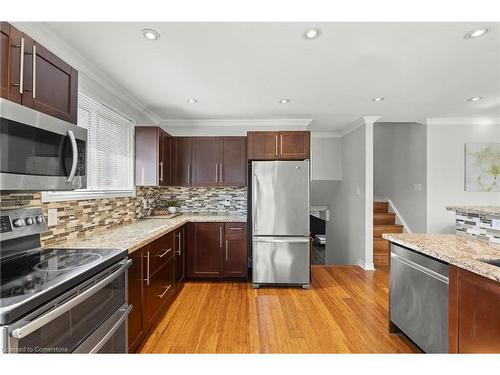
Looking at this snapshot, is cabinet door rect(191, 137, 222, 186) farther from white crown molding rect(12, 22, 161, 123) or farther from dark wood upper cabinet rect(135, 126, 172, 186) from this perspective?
white crown molding rect(12, 22, 161, 123)

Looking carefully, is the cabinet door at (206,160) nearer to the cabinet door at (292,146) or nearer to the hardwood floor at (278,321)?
the cabinet door at (292,146)

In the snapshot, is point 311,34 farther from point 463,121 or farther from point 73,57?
point 463,121

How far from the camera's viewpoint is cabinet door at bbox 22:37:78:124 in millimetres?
1229

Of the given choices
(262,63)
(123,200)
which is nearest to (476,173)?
(262,63)

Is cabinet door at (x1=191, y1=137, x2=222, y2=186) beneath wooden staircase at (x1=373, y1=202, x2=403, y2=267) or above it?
above

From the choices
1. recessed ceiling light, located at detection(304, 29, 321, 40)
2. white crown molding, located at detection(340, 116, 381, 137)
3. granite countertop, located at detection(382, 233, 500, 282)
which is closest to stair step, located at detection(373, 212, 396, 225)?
white crown molding, located at detection(340, 116, 381, 137)

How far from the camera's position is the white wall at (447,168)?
13.3 feet

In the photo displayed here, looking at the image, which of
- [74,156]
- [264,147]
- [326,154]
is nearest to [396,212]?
[326,154]

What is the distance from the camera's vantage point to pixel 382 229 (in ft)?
15.5

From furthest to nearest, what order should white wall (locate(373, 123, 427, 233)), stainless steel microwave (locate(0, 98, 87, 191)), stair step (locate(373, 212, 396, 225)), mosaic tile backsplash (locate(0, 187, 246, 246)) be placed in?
stair step (locate(373, 212, 396, 225)) → white wall (locate(373, 123, 427, 233)) → mosaic tile backsplash (locate(0, 187, 246, 246)) → stainless steel microwave (locate(0, 98, 87, 191))

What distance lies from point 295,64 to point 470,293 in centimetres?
202

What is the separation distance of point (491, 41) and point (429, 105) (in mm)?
1634

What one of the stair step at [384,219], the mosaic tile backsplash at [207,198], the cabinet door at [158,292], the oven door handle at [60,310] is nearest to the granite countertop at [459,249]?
the oven door handle at [60,310]

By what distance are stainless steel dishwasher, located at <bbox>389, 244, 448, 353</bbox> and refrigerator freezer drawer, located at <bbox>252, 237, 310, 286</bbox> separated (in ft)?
3.93
